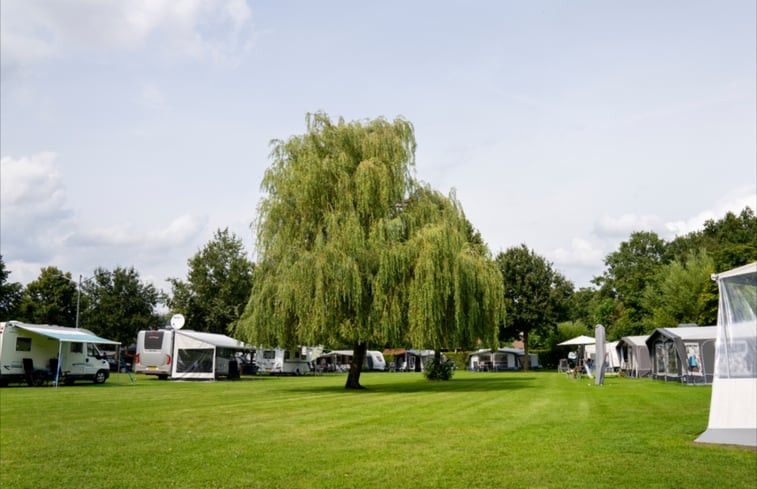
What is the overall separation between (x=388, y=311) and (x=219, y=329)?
31447mm

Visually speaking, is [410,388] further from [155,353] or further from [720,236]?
[720,236]

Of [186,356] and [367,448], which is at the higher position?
[186,356]

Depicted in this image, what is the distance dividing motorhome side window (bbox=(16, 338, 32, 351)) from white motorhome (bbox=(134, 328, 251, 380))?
7.66m

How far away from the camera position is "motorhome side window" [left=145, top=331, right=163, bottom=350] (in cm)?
3403

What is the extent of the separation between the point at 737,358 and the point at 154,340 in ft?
103

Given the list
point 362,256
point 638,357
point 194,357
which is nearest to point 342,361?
point 194,357

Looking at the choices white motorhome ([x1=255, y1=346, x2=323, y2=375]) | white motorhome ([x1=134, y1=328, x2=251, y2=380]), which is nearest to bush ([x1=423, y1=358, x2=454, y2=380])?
white motorhome ([x1=134, y1=328, x2=251, y2=380])

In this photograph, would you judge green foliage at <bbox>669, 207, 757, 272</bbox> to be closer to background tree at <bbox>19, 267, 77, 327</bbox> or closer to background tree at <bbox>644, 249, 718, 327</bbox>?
background tree at <bbox>644, 249, 718, 327</bbox>

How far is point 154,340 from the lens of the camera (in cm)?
3428

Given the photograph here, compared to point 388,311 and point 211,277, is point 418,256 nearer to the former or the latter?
point 388,311

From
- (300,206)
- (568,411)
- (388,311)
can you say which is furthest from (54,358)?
(568,411)

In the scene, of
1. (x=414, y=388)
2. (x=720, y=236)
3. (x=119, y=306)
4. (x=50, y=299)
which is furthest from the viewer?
(x=720, y=236)

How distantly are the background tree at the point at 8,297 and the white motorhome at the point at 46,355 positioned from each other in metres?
25.3

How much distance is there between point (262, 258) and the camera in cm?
2305
